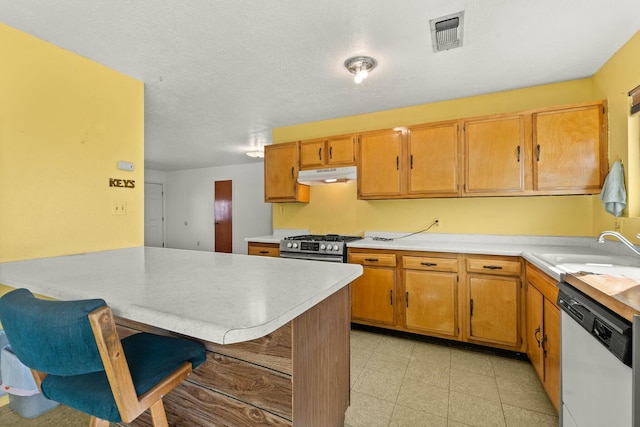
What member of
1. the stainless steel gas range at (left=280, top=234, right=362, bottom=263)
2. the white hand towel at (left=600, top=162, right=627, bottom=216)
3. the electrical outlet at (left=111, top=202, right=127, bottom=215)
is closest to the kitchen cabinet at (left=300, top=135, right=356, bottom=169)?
the stainless steel gas range at (left=280, top=234, right=362, bottom=263)

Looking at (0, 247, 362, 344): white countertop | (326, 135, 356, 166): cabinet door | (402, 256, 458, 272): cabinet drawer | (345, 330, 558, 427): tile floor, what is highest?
(326, 135, 356, 166): cabinet door

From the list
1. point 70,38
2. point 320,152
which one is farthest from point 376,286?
point 70,38

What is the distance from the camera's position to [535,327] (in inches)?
79.8

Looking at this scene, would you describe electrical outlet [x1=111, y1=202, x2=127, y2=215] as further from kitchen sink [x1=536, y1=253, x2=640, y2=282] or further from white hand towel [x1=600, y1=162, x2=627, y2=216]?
white hand towel [x1=600, y1=162, x2=627, y2=216]

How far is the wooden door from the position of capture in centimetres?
713

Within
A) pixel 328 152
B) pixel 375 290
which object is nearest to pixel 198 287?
pixel 375 290

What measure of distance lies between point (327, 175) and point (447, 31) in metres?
1.77

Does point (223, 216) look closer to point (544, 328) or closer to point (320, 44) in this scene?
point (320, 44)

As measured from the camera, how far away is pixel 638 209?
2016 mm

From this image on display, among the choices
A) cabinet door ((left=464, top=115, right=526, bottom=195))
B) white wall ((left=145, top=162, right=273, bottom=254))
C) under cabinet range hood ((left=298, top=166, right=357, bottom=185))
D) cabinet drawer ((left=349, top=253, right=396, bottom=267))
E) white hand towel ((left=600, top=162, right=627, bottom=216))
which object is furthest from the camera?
white wall ((left=145, top=162, right=273, bottom=254))

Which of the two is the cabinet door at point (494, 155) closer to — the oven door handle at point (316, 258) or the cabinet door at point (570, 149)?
the cabinet door at point (570, 149)

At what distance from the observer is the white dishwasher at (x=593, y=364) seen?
0.92m

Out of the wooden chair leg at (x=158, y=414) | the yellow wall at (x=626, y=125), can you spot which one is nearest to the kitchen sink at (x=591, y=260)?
the yellow wall at (x=626, y=125)

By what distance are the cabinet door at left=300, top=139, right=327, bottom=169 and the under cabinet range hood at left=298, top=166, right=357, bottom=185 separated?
11 centimetres
